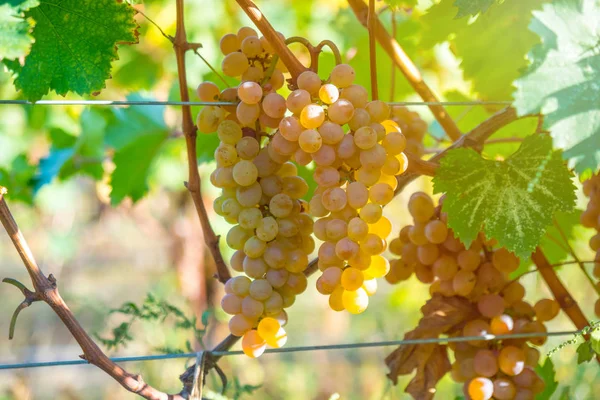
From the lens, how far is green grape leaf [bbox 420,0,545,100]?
0.80 metres

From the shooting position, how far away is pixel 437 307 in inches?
27.9

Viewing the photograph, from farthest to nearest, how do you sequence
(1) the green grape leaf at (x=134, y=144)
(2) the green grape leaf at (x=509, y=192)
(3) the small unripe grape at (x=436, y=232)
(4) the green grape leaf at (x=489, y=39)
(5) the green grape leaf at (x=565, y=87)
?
(1) the green grape leaf at (x=134, y=144), (4) the green grape leaf at (x=489, y=39), (3) the small unripe grape at (x=436, y=232), (2) the green grape leaf at (x=509, y=192), (5) the green grape leaf at (x=565, y=87)

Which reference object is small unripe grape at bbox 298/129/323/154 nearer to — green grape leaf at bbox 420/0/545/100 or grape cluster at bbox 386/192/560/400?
grape cluster at bbox 386/192/560/400

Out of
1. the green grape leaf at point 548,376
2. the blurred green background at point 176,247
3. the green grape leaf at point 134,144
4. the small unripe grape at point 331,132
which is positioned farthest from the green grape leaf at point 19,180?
the green grape leaf at point 548,376

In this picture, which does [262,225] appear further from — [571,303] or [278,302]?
[571,303]

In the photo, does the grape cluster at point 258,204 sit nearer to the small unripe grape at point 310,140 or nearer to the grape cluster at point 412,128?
the small unripe grape at point 310,140

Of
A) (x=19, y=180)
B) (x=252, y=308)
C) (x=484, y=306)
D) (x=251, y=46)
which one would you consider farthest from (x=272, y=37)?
(x=19, y=180)

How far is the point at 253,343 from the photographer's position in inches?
22.3

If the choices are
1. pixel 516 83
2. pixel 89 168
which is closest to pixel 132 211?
pixel 89 168

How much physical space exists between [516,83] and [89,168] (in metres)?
1.05

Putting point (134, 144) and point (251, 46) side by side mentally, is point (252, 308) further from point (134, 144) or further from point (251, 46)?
point (134, 144)

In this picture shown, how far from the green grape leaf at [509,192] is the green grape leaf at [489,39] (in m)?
0.24

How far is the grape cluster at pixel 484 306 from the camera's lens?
689 mm

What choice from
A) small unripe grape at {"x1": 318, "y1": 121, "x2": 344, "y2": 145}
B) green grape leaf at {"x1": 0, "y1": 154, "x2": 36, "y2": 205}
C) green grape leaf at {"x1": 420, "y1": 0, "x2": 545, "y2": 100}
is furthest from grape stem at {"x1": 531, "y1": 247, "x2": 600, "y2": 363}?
green grape leaf at {"x1": 0, "y1": 154, "x2": 36, "y2": 205}
